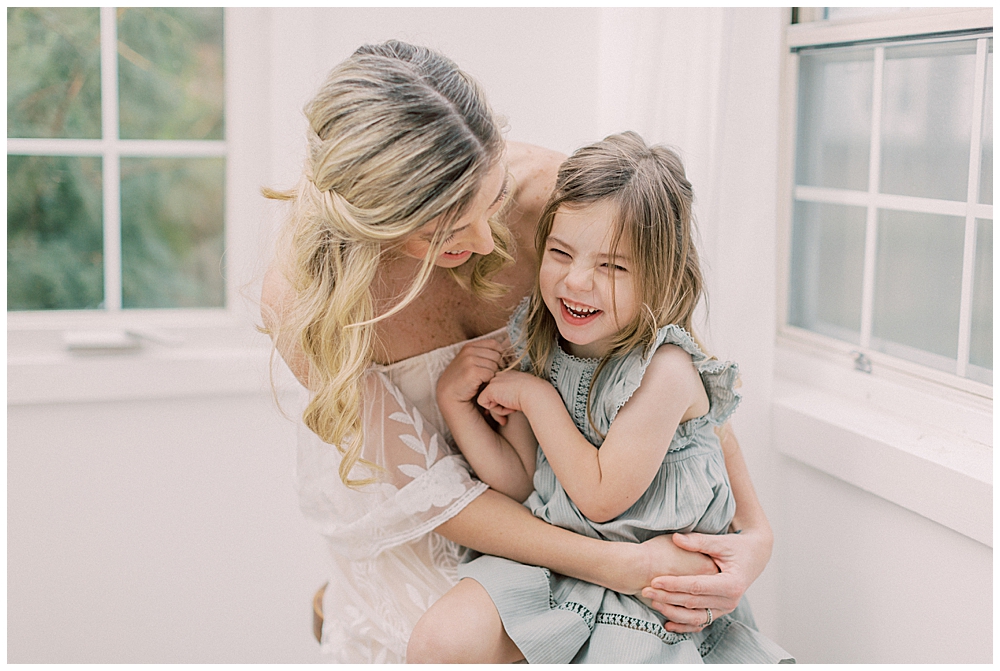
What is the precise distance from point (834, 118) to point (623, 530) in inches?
36.7

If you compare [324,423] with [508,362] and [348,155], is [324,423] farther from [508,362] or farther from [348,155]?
[348,155]

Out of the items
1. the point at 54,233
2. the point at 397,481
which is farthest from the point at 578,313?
the point at 54,233

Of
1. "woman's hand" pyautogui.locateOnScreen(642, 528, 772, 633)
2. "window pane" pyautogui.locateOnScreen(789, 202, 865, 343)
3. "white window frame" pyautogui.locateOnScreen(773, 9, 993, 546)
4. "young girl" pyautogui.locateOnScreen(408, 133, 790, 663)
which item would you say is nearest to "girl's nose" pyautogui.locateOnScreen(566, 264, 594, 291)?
"young girl" pyautogui.locateOnScreen(408, 133, 790, 663)

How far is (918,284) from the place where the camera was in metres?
1.48

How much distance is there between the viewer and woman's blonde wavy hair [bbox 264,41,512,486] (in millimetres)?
994

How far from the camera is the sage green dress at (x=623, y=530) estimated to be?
114 centimetres

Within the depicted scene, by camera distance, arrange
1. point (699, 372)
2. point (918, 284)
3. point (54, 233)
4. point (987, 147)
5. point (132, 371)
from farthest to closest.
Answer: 1. point (54, 233)
2. point (132, 371)
3. point (918, 284)
4. point (987, 147)
5. point (699, 372)

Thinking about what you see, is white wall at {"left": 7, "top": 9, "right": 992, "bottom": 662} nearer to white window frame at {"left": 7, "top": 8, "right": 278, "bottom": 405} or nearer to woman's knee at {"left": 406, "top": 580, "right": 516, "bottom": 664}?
white window frame at {"left": 7, "top": 8, "right": 278, "bottom": 405}

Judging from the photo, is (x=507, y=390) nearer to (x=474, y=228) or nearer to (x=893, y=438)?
(x=474, y=228)

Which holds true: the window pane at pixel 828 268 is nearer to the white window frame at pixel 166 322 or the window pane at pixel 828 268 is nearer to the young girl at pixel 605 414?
the young girl at pixel 605 414

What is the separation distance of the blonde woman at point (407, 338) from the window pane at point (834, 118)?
2.01 ft

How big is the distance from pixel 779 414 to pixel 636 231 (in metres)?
0.63

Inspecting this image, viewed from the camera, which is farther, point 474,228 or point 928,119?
point 928,119

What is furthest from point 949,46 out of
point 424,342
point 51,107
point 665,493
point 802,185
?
point 51,107
